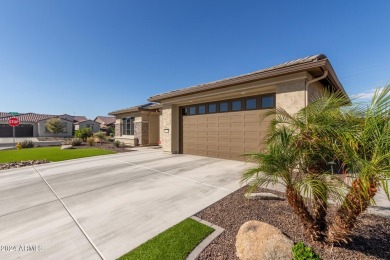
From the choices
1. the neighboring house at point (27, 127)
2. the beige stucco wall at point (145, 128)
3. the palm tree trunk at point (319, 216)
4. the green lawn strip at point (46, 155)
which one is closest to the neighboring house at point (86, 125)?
the neighboring house at point (27, 127)

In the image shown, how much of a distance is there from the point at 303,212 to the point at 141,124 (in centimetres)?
1614

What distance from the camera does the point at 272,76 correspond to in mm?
7016

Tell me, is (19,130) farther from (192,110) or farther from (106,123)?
(192,110)

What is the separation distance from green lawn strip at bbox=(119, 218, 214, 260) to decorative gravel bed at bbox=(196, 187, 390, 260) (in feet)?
0.85

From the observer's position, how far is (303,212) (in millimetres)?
2406

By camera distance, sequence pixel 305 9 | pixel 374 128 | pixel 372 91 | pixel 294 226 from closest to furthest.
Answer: pixel 374 128 → pixel 372 91 → pixel 294 226 → pixel 305 9

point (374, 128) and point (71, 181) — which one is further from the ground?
point (374, 128)

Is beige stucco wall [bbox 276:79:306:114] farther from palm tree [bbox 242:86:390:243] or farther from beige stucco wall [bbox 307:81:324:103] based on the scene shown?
palm tree [bbox 242:86:390:243]

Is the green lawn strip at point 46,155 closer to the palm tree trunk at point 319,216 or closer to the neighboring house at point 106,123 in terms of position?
the palm tree trunk at point 319,216

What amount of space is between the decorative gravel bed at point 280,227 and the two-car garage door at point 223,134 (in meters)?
3.93

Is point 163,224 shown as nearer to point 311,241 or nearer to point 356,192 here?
point 311,241

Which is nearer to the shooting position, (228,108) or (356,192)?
(356,192)

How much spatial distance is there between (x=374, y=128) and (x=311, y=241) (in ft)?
5.85

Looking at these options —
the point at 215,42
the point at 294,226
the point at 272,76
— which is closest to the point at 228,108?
the point at 272,76
